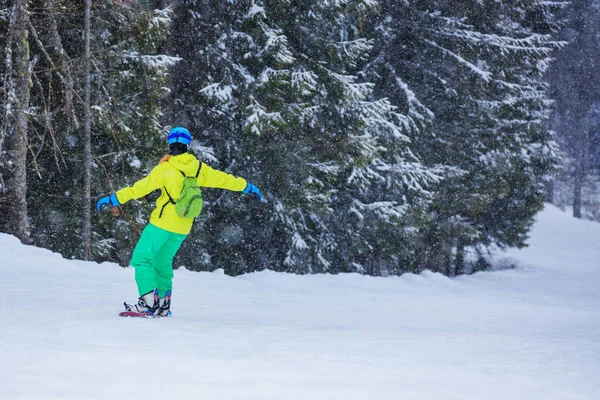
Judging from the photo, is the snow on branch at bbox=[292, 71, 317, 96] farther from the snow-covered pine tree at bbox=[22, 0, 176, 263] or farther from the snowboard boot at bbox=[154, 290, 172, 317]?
the snowboard boot at bbox=[154, 290, 172, 317]

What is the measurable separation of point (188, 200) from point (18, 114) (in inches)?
264

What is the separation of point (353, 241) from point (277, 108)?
175 inches

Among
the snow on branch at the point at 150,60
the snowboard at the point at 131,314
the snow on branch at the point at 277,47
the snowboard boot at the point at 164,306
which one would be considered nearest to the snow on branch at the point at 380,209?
the snow on branch at the point at 277,47

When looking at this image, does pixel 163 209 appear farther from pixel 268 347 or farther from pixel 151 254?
pixel 268 347

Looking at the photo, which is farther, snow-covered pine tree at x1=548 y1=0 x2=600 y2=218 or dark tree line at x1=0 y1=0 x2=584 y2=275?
snow-covered pine tree at x1=548 y1=0 x2=600 y2=218

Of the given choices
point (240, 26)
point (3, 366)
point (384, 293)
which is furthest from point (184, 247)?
point (3, 366)

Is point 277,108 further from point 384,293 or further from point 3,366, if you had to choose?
point 3,366

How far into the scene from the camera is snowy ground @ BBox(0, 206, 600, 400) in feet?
10.6

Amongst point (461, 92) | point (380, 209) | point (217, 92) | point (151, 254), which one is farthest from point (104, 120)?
point (461, 92)

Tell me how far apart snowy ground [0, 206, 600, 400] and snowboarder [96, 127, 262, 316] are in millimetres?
391

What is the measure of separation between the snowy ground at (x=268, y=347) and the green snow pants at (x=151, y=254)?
0.42 meters

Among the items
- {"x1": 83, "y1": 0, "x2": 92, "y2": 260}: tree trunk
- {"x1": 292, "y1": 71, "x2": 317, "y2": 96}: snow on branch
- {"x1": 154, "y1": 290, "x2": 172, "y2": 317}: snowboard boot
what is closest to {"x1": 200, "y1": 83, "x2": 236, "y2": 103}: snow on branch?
{"x1": 292, "y1": 71, "x2": 317, "y2": 96}: snow on branch

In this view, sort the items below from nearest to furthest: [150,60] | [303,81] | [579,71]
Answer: [150,60]
[303,81]
[579,71]

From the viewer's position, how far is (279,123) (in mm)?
14602
